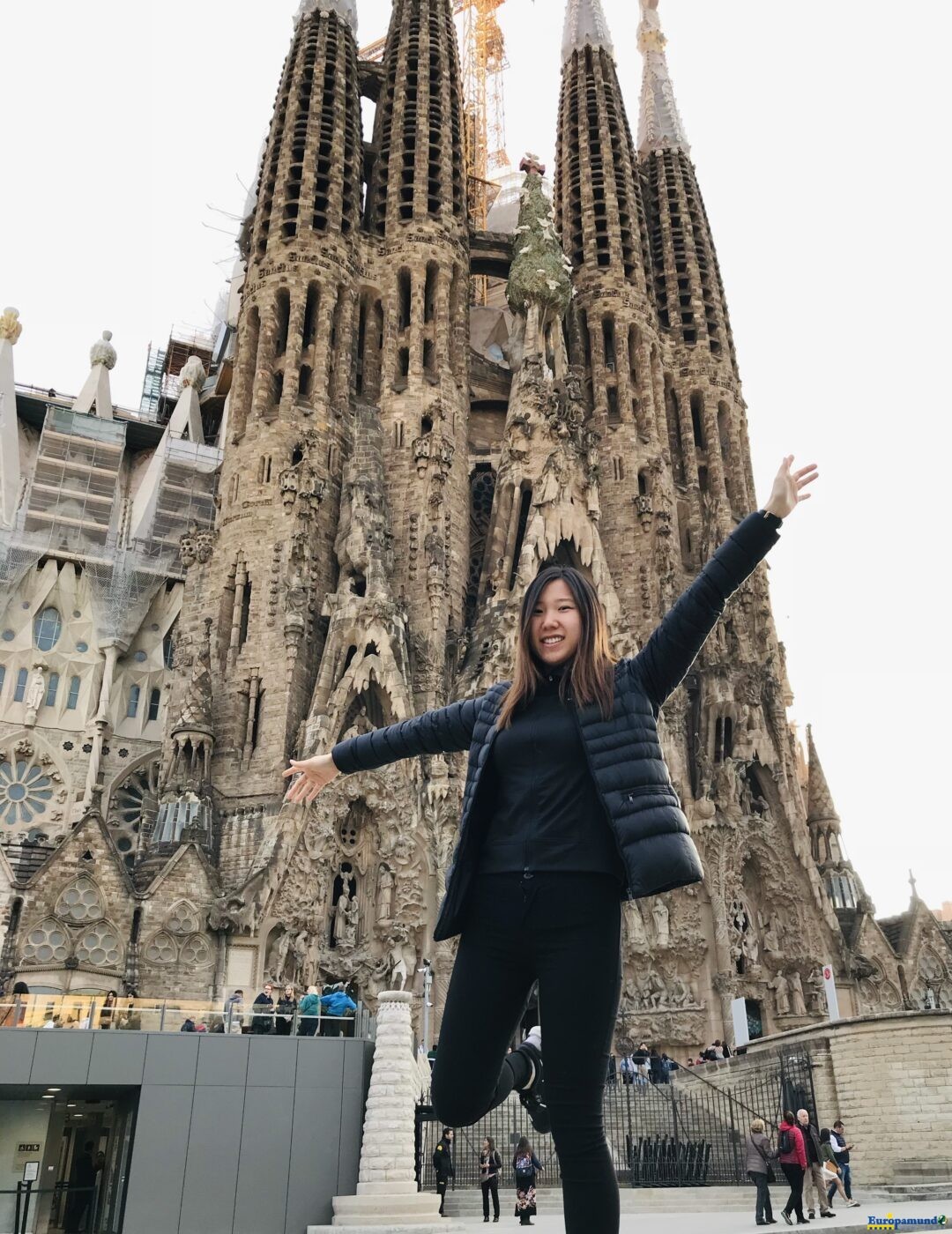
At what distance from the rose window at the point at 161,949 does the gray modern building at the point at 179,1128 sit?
27.6ft

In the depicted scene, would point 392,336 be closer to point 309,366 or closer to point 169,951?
point 309,366

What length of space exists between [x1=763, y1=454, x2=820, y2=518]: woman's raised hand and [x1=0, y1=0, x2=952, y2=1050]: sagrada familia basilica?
20.6m

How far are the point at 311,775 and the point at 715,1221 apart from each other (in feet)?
32.1

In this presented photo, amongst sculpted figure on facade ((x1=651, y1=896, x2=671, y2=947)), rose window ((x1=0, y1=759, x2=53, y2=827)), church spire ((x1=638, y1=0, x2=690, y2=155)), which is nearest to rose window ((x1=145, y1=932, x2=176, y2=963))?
rose window ((x1=0, y1=759, x2=53, y2=827))

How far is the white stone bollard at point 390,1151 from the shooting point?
11828 mm

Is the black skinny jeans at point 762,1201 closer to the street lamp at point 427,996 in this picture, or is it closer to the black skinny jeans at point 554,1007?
the black skinny jeans at point 554,1007

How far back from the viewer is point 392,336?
105ft

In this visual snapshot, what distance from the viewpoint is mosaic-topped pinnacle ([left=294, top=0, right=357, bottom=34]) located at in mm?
35812

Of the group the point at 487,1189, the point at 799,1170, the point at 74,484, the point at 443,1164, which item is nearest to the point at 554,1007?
the point at 799,1170

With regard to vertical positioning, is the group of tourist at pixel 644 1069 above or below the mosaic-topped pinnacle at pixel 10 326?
below

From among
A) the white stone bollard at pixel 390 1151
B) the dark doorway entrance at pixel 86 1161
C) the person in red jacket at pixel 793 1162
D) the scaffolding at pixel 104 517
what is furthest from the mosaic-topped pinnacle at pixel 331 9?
the person in red jacket at pixel 793 1162

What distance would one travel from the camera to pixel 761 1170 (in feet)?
35.6

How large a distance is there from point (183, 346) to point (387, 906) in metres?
31.2

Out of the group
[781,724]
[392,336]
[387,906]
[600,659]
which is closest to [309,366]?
→ [392,336]
